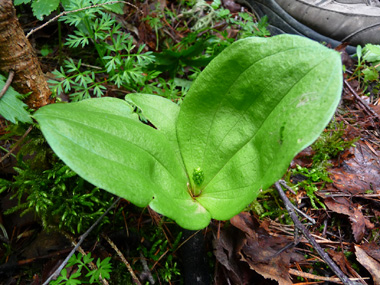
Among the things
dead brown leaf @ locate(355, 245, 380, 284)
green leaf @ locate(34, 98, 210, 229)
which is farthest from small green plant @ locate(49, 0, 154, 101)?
dead brown leaf @ locate(355, 245, 380, 284)

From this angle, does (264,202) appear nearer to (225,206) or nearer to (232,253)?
(232,253)

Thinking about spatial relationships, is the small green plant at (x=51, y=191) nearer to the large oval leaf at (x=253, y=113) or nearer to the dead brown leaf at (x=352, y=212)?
the large oval leaf at (x=253, y=113)

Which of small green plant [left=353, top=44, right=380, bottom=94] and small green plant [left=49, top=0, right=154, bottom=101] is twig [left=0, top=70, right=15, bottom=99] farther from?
small green plant [left=353, top=44, right=380, bottom=94]

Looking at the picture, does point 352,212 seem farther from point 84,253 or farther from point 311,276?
point 84,253

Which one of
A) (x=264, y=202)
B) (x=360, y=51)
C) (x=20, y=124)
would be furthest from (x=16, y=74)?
(x=360, y=51)

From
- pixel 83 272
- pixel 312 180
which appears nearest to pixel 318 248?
pixel 312 180
